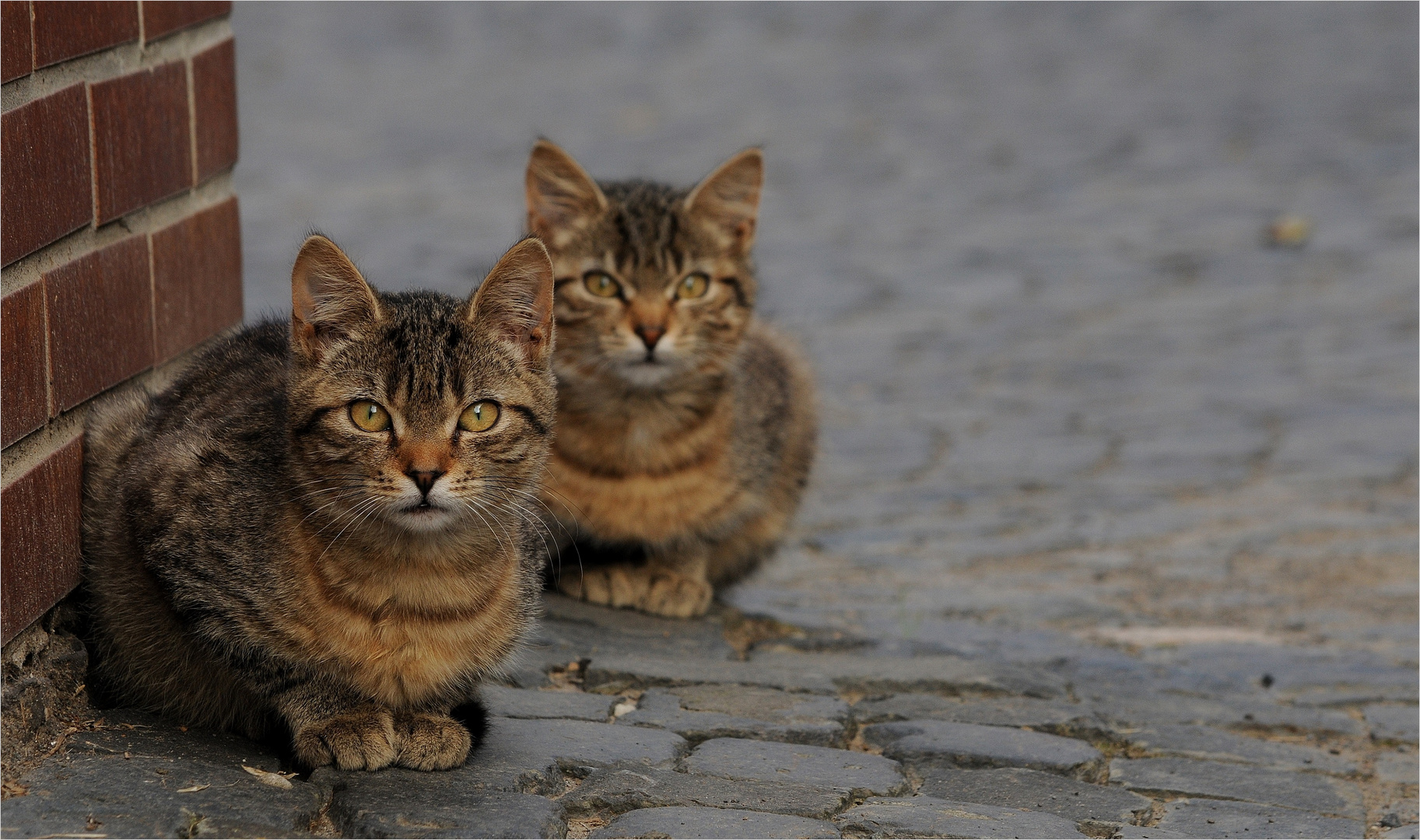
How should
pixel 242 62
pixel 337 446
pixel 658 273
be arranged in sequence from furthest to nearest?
pixel 242 62
pixel 658 273
pixel 337 446

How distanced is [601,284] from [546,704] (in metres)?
1.61

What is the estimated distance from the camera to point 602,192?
5.16 meters

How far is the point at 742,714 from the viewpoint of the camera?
3875mm

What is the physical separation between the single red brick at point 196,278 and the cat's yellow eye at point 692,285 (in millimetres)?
1332

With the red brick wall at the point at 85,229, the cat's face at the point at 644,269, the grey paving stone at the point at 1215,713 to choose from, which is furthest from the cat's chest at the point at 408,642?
the grey paving stone at the point at 1215,713

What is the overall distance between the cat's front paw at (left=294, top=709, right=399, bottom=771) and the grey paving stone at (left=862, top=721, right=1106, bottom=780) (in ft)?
3.93

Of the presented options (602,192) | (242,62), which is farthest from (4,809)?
(242,62)

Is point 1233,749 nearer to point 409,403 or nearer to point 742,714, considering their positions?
point 742,714

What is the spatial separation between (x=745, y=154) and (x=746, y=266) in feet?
1.21

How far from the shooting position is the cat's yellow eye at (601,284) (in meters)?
4.98

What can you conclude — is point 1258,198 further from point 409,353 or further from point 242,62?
point 242,62

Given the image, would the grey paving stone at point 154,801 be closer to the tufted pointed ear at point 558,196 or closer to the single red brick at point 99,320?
the single red brick at point 99,320

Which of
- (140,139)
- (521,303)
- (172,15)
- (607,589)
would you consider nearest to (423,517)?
(521,303)

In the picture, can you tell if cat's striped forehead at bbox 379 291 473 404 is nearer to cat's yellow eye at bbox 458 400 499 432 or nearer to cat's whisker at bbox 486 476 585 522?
cat's yellow eye at bbox 458 400 499 432
